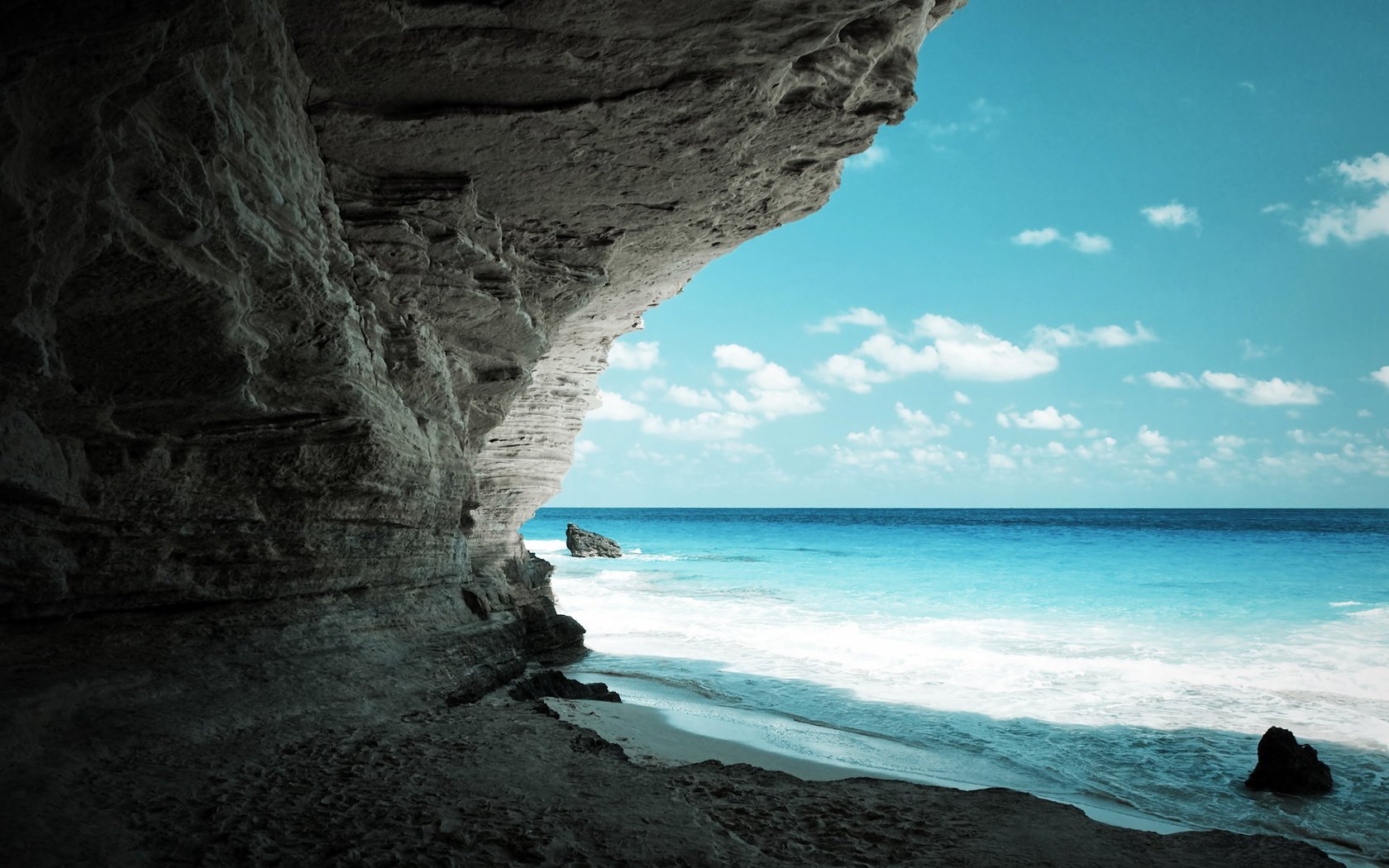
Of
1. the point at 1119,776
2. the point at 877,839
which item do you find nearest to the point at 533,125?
the point at 877,839

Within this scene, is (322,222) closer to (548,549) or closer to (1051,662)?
(1051,662)

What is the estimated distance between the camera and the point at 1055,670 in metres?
10.5

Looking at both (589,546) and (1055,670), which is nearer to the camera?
(1055,670)

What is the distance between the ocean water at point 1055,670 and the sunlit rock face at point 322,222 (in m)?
4.45

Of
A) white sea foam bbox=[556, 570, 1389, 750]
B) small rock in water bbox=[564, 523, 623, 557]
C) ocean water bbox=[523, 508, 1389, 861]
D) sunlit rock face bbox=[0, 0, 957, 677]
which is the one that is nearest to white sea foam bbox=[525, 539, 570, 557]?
small rock in water bbox=[564, 523, 623, 557]

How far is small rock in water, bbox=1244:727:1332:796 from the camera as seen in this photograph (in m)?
5.94

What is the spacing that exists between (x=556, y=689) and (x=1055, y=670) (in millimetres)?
6937

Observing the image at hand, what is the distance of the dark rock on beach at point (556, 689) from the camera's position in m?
7.24

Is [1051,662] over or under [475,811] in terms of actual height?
under

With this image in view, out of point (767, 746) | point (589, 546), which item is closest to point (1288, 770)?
point (767, 746)

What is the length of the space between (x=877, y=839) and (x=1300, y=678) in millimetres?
9169

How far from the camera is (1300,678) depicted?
992 cm

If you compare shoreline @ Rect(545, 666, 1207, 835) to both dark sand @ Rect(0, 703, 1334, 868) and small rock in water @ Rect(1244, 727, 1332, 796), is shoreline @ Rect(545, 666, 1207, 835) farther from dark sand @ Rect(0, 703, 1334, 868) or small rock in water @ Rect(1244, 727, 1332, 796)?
small rock in water @ Rect(1244, 727, 1332, 796)

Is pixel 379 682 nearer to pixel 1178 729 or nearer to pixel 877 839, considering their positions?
pixel 877 839
